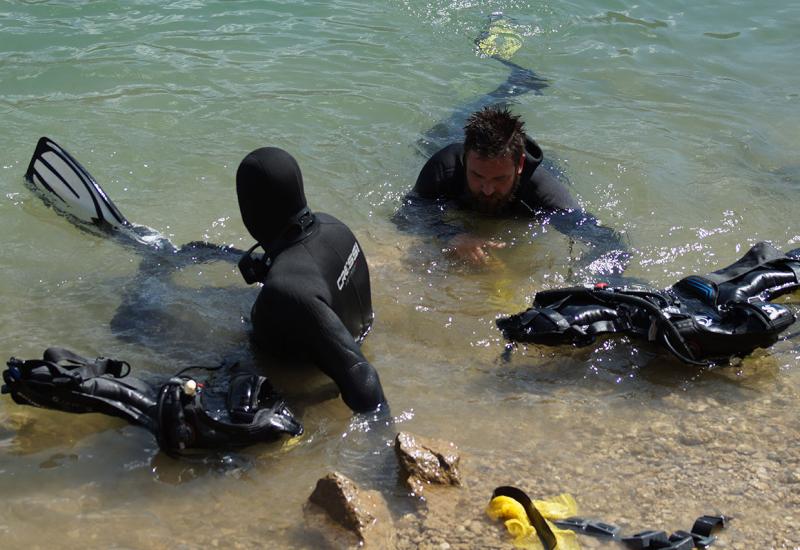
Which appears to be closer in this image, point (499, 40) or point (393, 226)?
point (393, 226)

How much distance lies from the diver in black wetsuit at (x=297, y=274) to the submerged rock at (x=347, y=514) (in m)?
0.59

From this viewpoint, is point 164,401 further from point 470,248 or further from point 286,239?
point 470,248

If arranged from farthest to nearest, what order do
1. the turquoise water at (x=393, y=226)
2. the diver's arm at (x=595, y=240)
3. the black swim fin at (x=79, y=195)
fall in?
the diver's arm at (x=595, y=240)
the black swim fin at (x=79, y=195)
the turquoise water at (x=393, y=226)

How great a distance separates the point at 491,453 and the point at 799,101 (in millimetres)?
6082

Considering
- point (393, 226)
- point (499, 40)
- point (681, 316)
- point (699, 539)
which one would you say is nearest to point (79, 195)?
point (393, 226)

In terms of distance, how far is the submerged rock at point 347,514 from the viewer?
9.91 ft

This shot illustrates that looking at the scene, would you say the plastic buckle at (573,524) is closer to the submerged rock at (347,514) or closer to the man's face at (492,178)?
the submerged rock at (347,514)

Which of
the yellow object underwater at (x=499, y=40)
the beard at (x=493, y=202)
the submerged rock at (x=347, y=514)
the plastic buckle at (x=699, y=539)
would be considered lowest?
the submerged rock at (x=347, y=514)

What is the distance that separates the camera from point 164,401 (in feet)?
11.4

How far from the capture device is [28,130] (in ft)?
22.3

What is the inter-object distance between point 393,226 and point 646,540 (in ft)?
10.9

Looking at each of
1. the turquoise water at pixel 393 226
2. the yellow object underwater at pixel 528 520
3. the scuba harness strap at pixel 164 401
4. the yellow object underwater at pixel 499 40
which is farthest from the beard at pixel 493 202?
the yellow object underwater at pixel 499 40

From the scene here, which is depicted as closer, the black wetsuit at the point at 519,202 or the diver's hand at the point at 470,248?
the diver's hand at the point at 470,248

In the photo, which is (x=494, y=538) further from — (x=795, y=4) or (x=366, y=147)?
(x=795, y=4)
